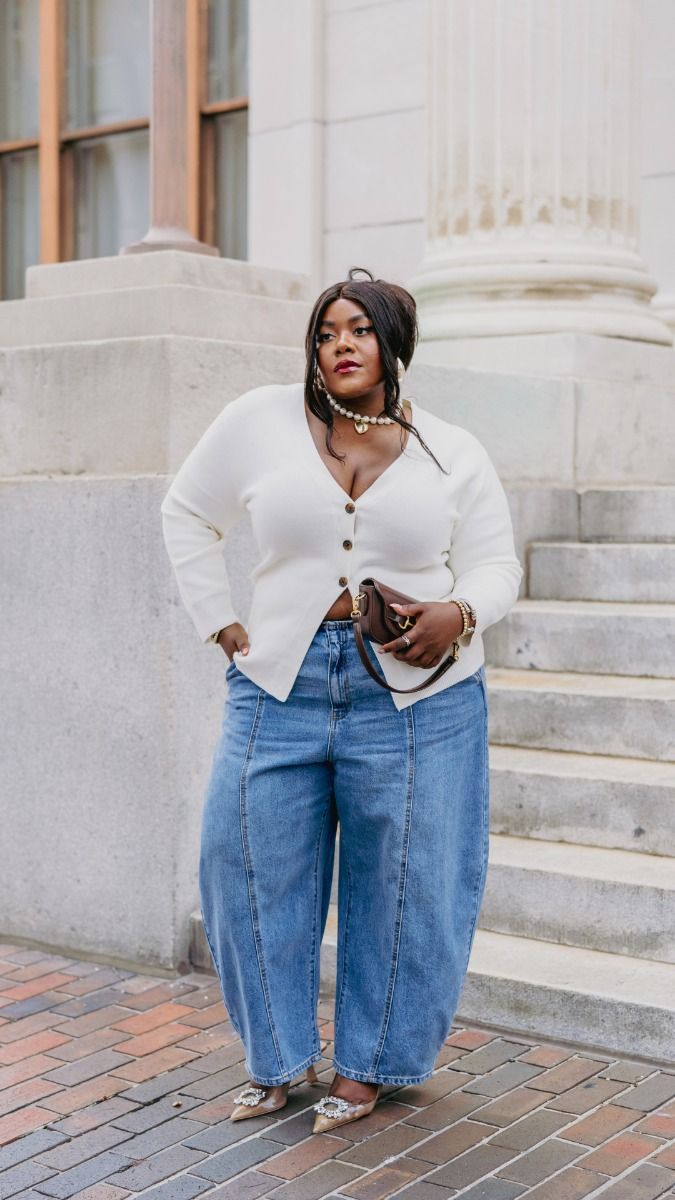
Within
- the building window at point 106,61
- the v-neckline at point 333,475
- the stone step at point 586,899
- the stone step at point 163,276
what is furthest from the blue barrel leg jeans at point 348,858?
the building window at point 106,61

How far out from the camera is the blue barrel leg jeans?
11.6ft

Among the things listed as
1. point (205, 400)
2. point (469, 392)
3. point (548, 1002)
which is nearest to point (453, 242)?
point (469, 392)

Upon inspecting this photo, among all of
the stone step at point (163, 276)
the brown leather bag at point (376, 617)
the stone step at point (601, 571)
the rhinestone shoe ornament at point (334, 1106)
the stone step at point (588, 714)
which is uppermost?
the stone step at point (163, 276)

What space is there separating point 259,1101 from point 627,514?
10.5 feet

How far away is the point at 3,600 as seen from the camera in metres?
5.18

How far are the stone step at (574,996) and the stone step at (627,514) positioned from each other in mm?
2140

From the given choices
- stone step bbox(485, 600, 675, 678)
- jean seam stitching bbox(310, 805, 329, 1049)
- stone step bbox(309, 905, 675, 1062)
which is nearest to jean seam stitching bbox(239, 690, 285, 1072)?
jean seam stitching bbox(310, 805, 329, 1049)

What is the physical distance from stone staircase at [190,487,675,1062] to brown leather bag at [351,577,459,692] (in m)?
0.80

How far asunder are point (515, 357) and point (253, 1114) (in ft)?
12.1

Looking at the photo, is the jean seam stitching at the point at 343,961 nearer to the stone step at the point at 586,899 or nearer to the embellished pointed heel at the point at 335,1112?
the embellished pointed heel at the point at 335,1112

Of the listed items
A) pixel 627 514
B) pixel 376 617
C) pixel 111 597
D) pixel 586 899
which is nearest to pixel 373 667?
pixel 376 617

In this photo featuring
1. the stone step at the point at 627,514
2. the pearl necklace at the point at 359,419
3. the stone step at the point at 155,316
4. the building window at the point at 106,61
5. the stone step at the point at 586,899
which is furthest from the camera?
the building window at the point at 106,61

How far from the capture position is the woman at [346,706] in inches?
137

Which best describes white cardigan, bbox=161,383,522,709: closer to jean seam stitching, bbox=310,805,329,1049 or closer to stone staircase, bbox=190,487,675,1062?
jean seam stitching, bbox=310,805,329,1049
